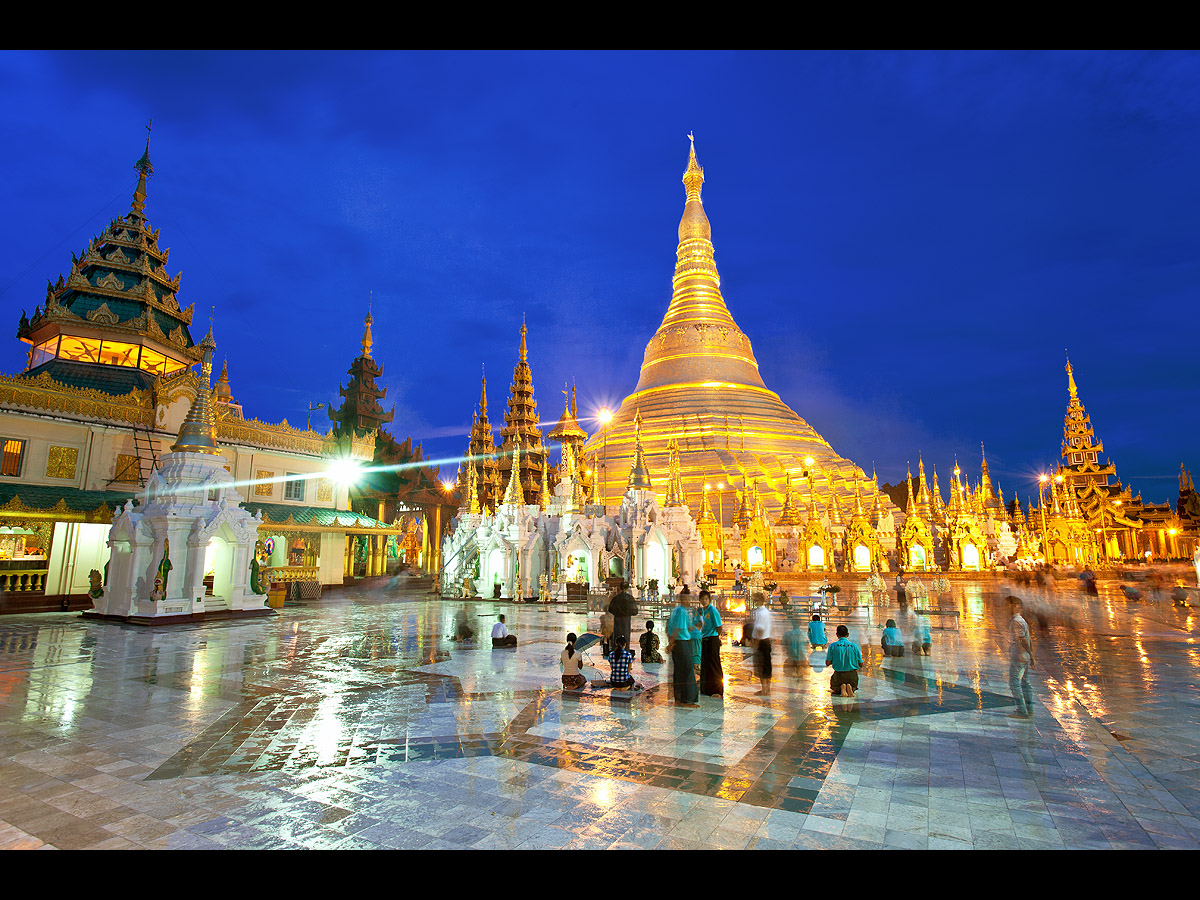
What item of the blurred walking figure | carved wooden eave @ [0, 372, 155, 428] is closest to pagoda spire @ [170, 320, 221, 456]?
carved wooden eave @ [0, 372, 155, 428]

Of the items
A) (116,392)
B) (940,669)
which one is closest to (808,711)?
(940,669)

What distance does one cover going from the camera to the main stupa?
44.0 metres

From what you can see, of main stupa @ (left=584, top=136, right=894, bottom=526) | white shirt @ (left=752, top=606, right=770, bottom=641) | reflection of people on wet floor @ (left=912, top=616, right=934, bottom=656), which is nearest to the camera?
white shirt @ (left=752, top=606, right=770, bottom=641)

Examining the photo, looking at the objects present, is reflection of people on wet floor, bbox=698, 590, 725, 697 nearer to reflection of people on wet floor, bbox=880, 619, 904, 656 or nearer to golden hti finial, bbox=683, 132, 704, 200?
reflection of people on wet floor, bbox=880, 619, 904, 656

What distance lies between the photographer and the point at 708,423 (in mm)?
48375

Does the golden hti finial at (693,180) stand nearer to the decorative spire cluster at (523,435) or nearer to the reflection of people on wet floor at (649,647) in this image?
the decorative spire cluster at (523,435)

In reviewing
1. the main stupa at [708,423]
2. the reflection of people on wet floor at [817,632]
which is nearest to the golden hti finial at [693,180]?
the main stupa at [708,423]

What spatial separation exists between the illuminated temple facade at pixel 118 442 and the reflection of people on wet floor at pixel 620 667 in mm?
15901

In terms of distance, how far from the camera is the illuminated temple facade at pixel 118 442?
23016 mm

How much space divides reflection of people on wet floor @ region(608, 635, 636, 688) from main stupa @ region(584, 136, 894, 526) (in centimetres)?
2861

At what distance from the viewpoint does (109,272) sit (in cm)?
3111

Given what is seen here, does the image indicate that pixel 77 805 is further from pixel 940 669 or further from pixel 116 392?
pixel 116 392

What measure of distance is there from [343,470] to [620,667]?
29.9m
